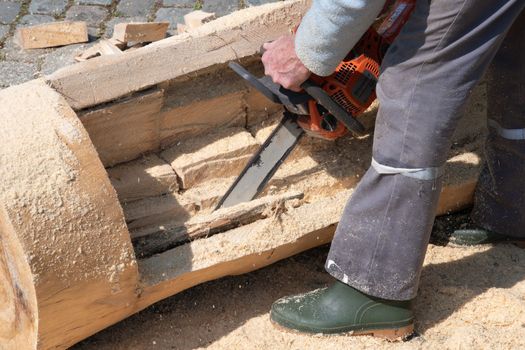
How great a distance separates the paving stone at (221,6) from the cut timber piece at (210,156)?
1709mm

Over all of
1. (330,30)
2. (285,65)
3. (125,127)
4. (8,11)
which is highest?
(330,30)

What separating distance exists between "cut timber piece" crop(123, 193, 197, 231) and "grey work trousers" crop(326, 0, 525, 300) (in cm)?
70

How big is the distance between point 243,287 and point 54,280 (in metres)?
0.93

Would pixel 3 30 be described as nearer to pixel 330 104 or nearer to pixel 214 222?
pixel 214 222

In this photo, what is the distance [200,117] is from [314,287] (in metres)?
0.89

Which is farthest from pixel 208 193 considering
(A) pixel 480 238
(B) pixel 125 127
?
(A) pixel 480 238

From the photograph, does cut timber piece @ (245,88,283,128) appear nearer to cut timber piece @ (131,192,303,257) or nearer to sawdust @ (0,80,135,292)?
cut timber piece @ (131,192,303,257)

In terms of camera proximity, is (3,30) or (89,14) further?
(89,14)

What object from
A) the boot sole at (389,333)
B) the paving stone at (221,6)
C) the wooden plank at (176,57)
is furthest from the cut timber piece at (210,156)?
the paving stone at (221,6)

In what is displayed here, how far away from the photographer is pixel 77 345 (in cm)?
287

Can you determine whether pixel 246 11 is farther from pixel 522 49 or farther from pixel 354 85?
pixel 522 49

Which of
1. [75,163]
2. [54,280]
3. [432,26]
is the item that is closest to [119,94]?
[75,163]

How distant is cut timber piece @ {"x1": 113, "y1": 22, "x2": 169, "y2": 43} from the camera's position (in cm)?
407

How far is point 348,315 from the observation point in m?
2.76
